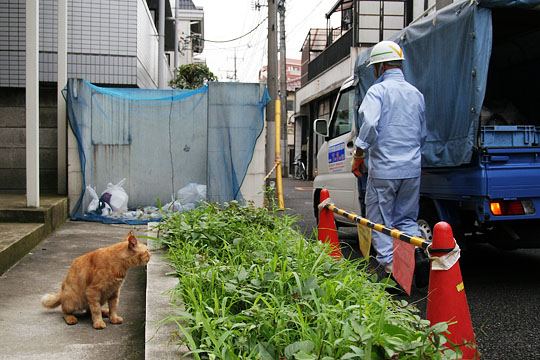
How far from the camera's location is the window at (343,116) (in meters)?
6.93

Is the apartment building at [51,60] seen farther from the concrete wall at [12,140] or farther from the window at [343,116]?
the window at [343,116]

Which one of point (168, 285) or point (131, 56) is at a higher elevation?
point (131, 56)

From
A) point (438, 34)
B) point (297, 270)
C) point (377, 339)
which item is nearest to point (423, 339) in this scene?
point (377, 339)

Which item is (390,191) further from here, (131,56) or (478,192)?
(131,56)

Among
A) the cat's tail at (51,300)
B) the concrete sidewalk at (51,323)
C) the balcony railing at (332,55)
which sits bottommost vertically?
the concrete sidewalk at (51,323)

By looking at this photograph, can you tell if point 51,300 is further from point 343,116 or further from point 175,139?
point 175,139

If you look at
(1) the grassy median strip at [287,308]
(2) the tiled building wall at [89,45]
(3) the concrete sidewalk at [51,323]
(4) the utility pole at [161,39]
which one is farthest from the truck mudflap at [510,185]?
(4) the utility pole at [161,39]

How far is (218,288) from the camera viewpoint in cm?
298

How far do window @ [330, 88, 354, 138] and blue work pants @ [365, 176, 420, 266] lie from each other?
2205 millimetres

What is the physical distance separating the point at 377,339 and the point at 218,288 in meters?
1.13

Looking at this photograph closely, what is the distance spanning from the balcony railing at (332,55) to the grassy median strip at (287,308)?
18358 millimetres

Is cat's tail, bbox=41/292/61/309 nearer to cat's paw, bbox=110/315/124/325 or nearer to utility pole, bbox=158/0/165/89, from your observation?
cat's paw, bbox=110/315/124/325

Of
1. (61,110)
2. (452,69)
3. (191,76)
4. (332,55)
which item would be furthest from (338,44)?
(452,69)

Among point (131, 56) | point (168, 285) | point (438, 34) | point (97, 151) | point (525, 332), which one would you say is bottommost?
point (525, 332)
